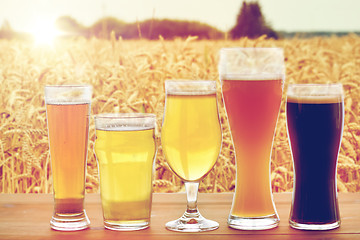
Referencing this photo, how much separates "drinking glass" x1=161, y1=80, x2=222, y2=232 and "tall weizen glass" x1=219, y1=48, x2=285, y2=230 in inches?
1.6

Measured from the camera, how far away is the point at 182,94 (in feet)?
3.33

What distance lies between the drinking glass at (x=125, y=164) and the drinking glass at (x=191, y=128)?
45mm

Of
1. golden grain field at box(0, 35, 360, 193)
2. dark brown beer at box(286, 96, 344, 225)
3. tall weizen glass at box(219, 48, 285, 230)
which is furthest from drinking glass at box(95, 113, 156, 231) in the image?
golden grain field at box(0, 35, 360, 193)

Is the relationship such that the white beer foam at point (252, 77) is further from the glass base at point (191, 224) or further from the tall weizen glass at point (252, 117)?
the glass base at point (191, 224)

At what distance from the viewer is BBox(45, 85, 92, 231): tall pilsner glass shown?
1.01 metres

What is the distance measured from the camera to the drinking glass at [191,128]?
1006 mm

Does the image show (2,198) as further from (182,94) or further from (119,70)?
(119,70)

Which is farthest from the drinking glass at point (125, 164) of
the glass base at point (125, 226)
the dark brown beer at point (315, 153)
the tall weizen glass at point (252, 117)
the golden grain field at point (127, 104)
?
the golden grain field at point (127, 104)

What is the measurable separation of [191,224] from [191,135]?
0.18 m

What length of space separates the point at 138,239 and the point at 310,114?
0.39 metres

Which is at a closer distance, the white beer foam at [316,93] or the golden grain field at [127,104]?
the white beer foam at [316,93]

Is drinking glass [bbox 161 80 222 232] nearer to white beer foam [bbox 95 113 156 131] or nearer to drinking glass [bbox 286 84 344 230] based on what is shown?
white beer foam [bbox 95 113 156 131]

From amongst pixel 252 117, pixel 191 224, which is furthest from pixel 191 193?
pixel 252 117

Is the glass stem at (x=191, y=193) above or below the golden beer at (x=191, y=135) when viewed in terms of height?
below
